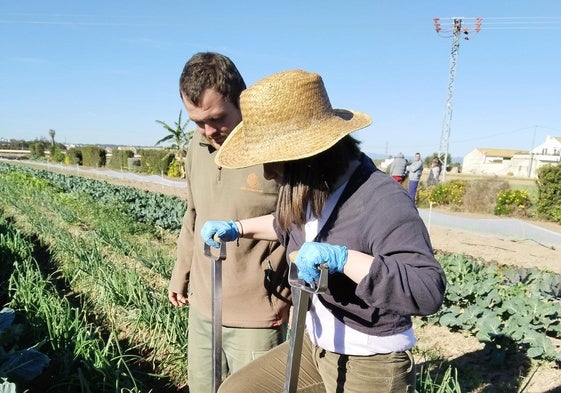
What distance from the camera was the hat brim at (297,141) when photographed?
4.28ft

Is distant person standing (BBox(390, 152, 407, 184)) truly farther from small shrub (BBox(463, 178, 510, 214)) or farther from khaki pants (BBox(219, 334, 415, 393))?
khaki pants (BBox(219, 334, 415, 393))

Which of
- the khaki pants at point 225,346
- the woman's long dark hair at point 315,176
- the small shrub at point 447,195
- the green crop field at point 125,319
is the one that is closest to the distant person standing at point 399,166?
the small shrub at point 447,195

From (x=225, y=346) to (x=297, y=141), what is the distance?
43.8 inches

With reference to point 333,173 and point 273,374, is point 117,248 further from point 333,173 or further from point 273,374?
point 333,173

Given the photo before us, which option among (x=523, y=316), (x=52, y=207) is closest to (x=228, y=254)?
(x=523, y=316)

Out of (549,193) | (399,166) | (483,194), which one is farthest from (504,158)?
(399,166)

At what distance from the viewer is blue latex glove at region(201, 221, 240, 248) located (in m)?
1.75

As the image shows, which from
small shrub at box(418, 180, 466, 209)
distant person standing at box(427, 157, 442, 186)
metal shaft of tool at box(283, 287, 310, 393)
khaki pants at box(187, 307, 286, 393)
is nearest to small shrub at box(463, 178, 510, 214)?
small shrub at box(418, 180, 466, 209)

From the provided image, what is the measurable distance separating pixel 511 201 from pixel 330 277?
13.5m

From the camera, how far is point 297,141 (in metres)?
1.34

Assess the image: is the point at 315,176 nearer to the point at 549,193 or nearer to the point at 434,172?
the point at 549,193

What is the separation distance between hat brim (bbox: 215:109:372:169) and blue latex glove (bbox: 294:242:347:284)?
10.2 inches

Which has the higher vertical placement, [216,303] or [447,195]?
[216,303]

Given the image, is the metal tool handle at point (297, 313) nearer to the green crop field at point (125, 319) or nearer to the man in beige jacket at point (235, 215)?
the man in beige jacket at point (235, 215)
